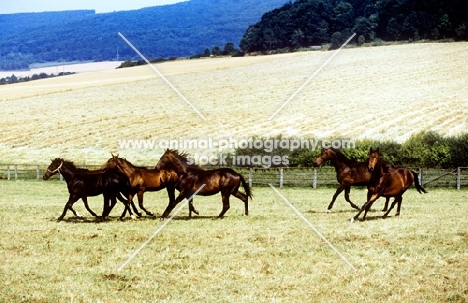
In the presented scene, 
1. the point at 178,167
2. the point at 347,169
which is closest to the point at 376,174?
the point at 347,169

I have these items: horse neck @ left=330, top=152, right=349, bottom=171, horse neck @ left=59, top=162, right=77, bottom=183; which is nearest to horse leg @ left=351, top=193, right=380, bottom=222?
horse neck @ left=330, top=152, right=349, bottom=171


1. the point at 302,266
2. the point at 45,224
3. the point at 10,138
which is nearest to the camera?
the point at 302,266

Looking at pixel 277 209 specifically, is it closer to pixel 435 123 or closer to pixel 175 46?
pixel 435 123

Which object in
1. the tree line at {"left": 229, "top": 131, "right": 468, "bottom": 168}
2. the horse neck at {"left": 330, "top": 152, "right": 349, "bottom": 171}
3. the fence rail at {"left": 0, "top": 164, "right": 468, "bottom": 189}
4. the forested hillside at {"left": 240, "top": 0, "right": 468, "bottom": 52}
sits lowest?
the fence rail at {"left": 0, "top": 164, "right": 468, "bottom": 189}

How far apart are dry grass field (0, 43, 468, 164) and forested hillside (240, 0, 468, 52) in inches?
447

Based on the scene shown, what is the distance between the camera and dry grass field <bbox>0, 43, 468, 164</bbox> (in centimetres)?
4247

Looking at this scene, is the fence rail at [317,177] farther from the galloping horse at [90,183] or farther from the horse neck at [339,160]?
the galloping horse at [90,183]

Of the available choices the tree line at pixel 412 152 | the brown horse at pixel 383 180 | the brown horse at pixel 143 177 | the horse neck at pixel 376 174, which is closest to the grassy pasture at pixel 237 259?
the brown horse at pixel 383 180

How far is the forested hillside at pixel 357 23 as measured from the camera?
92250 mm

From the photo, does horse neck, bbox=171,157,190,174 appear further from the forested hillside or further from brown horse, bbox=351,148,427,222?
the forested hillside

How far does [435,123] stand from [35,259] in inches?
1366

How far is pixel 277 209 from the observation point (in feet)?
66.1

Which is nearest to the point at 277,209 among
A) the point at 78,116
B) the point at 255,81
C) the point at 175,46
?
the point at 78,116

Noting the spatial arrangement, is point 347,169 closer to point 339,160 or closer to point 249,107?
point 339,160
